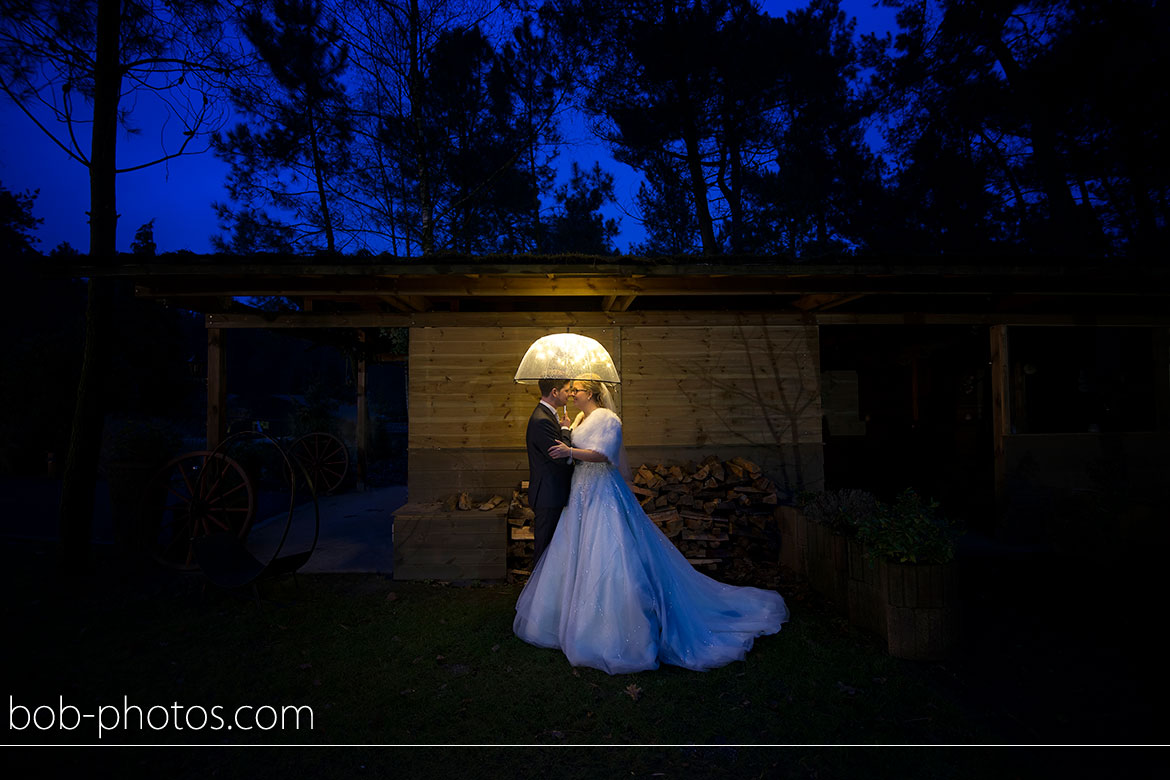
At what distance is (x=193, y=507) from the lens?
5672 mm

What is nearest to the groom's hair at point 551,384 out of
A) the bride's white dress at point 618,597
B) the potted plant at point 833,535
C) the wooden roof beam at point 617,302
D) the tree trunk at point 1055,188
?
the bride's white dress at point 618,597

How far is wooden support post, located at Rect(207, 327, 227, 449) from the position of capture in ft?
21.8

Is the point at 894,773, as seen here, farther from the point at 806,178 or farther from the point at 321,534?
the point at 806,178

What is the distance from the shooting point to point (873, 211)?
11719 millimetres

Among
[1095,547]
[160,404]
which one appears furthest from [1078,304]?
[160,404]

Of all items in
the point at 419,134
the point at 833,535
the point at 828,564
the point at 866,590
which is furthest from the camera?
the point at 419,134

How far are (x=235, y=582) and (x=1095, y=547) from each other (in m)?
8.37

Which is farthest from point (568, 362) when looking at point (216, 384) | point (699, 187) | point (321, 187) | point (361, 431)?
point (321, 187)

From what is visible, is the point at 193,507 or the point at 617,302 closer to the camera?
the point at 193,507

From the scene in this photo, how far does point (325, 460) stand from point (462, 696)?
931cm

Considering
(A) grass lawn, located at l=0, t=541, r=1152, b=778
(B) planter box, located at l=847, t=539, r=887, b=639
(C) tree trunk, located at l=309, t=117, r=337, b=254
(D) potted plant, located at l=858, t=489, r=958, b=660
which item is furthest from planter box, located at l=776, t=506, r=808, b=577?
(C) tree trunk, located at l=309, t=117, r=337, b=254

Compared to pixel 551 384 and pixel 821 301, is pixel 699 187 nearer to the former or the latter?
pixel 821 301

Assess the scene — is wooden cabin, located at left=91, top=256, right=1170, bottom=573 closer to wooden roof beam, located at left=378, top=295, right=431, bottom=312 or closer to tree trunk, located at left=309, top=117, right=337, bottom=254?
wooden roof beam, located at left=378, top=295, right=431, bottom=312

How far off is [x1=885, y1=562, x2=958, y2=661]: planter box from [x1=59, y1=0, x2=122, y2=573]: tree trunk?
291 inches
